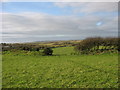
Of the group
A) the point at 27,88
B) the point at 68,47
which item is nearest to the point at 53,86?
the point at 27,88

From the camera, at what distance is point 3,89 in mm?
6051

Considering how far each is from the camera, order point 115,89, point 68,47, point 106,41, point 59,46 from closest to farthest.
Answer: point 115,89, point 106,41, point 68,47, point 59,46

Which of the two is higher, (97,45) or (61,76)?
(97,45)

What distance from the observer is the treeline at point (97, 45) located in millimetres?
27031

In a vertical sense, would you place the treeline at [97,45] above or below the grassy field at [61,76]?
above

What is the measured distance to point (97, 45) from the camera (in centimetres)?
2850

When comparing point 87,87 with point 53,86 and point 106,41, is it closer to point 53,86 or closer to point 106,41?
point 53,86

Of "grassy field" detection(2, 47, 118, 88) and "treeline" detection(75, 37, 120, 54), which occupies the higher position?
"treeline" detection(75, 37, 120, 54)

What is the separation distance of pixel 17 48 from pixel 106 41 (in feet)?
76.9

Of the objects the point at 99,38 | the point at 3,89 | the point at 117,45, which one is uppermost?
the point at 99,38

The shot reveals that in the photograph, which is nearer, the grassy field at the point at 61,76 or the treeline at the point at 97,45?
the grassy field at the point at 61,76

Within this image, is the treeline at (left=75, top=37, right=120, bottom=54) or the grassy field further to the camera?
the treeline at (left=75, top=37, right=120, bottom=54)

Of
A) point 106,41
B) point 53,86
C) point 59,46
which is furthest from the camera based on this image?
point 59,46

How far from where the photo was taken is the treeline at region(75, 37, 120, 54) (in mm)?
27031
